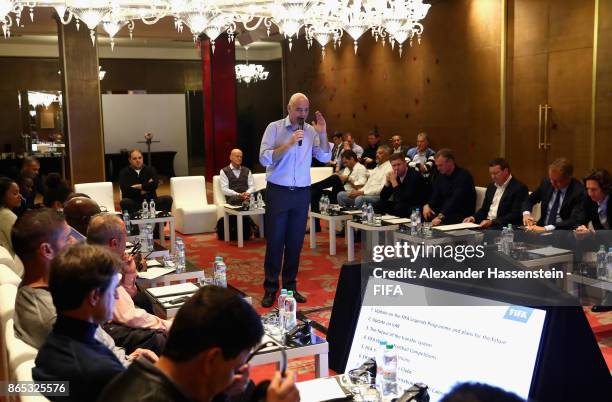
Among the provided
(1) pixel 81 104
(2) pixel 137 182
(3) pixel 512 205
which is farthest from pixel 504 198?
(1) pixel 81 104

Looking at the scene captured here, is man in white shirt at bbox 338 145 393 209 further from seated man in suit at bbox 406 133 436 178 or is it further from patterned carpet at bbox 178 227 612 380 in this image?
seated man in suit at bbox 406 133 436 178

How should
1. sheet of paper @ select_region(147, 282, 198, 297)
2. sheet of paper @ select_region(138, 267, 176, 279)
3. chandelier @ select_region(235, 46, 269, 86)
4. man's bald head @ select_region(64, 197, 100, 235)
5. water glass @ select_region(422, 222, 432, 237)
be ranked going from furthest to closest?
1. chandelier @ select_region(235, 46, 269, 86)
2. water glass @ select_region(422, 222, 432, 237)
3. sheet of paper @ select_region(138, 267, 176, 279)
4. man's bald head @ select_region(64, 197, 100, 235)
5. sheet of paper @ select_region(147, 282, 198, 297)

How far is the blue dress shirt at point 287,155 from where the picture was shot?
5.21m

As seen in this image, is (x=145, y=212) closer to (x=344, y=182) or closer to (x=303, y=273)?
(x=303, y=273)

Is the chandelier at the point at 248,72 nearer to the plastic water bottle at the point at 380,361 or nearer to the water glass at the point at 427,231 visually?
the water glass at the point at 427,231

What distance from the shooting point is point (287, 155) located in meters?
5.19

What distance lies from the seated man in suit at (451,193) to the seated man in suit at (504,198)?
477 millimetres

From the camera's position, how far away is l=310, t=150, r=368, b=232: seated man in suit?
9.06 m

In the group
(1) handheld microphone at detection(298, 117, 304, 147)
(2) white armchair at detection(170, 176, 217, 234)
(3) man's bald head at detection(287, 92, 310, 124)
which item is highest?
(3) man's bald head at detection(287, 92, 310, 124)

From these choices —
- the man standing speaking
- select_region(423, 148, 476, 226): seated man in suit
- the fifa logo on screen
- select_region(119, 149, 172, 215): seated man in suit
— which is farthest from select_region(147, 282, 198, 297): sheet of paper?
select_region(119, 149, 172, 215): seated man in suit

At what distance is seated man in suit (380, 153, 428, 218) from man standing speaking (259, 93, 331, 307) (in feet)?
7.56

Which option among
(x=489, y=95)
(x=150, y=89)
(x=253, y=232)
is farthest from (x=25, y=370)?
(x=150, y=89)

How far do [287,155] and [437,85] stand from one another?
6.26 metres

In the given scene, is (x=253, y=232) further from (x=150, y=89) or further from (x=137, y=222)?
(x=150, y=89)
